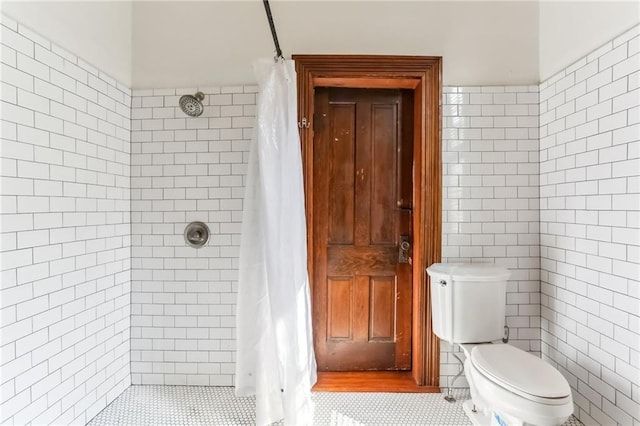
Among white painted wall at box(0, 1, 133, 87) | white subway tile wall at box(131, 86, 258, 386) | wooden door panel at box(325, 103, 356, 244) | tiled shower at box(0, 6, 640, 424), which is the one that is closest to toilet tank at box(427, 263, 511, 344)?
tiled shower at box(0, 6, 640, 424)

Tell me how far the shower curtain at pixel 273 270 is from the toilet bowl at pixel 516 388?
0.79 metres

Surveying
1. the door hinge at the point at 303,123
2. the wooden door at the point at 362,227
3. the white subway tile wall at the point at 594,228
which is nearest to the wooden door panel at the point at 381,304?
the wooden door at the point at 362,227

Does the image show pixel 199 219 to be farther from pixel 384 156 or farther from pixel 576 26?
pixel 576 26

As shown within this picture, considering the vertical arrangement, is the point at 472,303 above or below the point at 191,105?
below

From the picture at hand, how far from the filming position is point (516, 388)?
1170mm

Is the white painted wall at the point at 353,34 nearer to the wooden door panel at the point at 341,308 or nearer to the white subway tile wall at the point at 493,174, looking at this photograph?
the white subway tile wall at the point at 493,174

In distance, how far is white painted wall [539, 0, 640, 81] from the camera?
4.29 ft

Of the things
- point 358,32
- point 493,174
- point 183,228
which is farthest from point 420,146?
point 183,228

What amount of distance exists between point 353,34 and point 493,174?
114cm

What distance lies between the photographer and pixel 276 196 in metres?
1.40

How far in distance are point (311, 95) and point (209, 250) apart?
1078 millimetres

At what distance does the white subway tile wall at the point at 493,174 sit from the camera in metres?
1.77

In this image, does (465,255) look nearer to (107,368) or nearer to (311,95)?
(311,95)

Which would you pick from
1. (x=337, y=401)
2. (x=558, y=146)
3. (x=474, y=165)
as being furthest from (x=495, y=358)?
(x=558, y=146)
